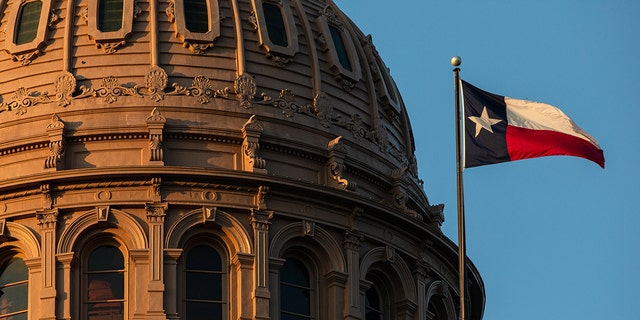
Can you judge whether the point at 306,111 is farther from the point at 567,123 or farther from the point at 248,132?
the point at 567,123

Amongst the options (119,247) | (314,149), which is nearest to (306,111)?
(314,149)

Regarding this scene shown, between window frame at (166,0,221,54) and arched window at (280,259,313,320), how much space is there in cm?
737

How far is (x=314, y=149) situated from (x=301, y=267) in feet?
12.0

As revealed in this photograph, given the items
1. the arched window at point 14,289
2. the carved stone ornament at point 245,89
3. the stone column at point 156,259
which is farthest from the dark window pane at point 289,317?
the arched window at point 14,289

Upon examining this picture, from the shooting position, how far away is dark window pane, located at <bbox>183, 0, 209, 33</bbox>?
254 feet

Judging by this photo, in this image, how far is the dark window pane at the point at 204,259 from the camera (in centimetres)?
7369

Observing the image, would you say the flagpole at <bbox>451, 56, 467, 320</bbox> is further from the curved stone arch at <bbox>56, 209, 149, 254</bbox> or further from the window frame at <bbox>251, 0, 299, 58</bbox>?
the window frame at <bbox>251, 0, 299, 58</bbox>

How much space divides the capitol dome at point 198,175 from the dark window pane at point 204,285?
4cm

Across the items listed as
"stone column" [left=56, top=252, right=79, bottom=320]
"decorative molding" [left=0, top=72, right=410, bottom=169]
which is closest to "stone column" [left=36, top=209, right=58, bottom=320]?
"stone column" [left=56, top=252, right=79, bottom=320]

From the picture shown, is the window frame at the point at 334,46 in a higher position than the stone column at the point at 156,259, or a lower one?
higher

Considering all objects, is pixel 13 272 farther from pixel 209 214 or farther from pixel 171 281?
pixel 209 214

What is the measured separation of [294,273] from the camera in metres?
74.8

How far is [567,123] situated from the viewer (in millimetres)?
61375

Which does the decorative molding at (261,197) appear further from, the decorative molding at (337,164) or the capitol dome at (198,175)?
the decorative molding at (337,164)
